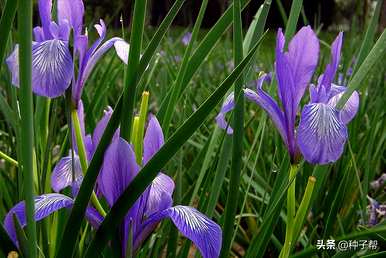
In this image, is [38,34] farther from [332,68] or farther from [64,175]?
[332,68]

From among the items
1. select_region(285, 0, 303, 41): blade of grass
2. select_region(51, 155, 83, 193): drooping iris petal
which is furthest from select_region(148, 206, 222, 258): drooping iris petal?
select_region(285, 0, 303, 41): blade of grass

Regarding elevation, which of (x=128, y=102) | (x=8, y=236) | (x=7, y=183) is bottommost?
(x=7, y=183)

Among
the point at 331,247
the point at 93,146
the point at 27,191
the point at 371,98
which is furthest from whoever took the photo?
the point at 371,98

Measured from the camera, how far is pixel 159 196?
0.68 metres

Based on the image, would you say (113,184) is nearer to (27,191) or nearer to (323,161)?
(27,191)

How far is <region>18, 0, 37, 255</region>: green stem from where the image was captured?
0.48 m

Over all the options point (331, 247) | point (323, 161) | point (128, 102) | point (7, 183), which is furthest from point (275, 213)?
point (7, 183)

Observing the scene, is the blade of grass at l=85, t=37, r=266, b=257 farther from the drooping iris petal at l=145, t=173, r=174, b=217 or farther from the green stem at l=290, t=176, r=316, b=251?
the green stem at l=290, t=176, r=316, b=251

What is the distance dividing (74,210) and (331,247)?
0.40 m

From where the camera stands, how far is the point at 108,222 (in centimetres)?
59

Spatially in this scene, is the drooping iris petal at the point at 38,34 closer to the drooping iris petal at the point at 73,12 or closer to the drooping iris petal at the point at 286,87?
the drooping iris petal at the point at 73,12

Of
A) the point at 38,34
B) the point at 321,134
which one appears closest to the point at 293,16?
the point at 321,134

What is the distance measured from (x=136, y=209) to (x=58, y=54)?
18 centimetres

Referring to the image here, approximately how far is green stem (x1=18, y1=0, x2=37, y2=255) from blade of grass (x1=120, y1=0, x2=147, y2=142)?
0.35ft
